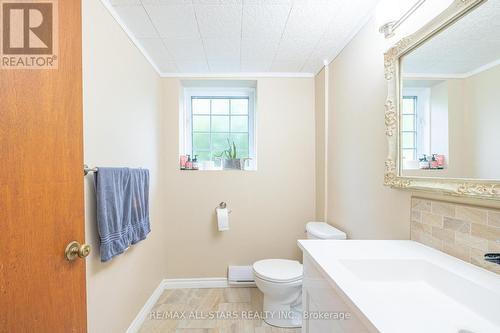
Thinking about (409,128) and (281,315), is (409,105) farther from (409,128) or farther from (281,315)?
(281,315)

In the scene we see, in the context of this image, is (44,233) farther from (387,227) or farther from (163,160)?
(163,160)

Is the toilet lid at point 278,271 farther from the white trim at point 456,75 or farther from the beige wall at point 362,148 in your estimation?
the white trim at point 456,75

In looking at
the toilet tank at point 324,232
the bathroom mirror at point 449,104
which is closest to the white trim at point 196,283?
the toilet tank at point 324,232

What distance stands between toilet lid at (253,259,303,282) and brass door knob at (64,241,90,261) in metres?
1.29

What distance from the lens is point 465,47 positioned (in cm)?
89

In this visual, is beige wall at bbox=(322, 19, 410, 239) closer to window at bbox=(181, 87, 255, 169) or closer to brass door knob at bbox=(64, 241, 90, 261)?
window at bbox=(181, 87, 255, 169)

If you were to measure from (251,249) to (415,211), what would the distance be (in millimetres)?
1600

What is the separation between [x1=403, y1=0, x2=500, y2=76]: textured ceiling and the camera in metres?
0.79

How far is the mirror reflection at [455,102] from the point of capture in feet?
2.61

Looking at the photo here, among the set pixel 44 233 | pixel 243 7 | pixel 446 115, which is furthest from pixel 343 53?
pixel 44 233

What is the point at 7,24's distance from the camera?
2.18ft

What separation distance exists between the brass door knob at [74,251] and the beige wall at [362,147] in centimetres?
140

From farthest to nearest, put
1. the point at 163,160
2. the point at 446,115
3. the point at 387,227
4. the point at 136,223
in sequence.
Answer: the point at 163,160 → the point at 136,223 → the point at 387,227 → the point at 446,115

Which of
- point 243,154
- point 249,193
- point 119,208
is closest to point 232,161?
point 243,154
